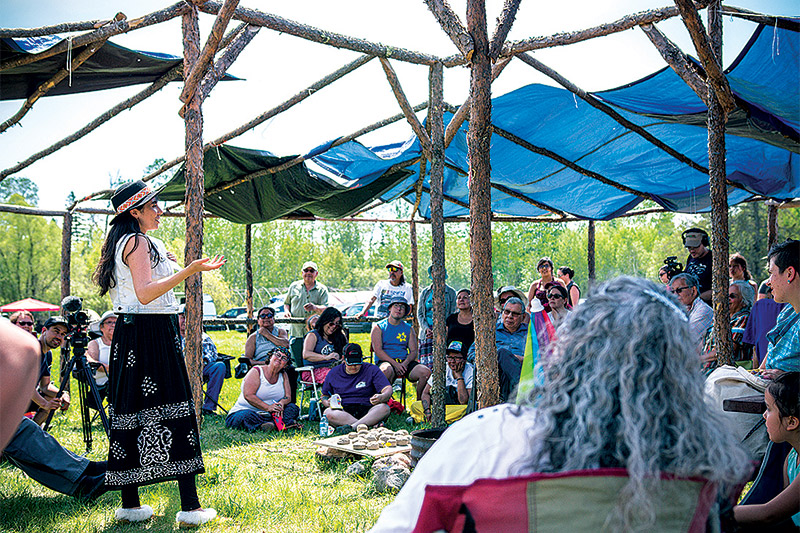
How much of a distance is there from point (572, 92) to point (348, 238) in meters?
47.5

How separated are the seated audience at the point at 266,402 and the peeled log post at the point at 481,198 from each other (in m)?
3.31

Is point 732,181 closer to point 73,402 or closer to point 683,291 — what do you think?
point 683,291

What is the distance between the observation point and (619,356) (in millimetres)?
1170

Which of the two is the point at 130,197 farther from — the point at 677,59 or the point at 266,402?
the point at 677,59

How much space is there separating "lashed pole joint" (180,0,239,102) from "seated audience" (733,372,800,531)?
3827 millimetres

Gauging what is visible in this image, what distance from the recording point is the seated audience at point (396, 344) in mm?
7582

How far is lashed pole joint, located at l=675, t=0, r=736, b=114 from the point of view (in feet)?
13.6

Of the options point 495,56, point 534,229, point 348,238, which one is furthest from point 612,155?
point 348,238

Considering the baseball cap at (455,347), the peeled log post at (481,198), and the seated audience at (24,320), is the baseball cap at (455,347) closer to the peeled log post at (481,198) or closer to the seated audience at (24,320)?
the peeled log post at (481,198)

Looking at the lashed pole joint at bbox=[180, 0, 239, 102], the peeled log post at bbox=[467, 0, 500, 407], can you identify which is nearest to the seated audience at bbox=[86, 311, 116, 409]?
the lashed pole joint at bbox=[180, 0, 239, 102]

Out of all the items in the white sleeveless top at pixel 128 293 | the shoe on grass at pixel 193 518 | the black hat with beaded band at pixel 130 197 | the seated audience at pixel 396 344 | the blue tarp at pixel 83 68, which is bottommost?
the shoe on grass at pixel 193 518

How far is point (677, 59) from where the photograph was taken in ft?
16.1

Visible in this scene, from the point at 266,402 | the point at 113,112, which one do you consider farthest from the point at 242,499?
the point at 113,112

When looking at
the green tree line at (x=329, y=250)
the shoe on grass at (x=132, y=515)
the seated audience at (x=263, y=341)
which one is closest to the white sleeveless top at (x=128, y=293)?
the shoe on grass at (x=132, y=515)
